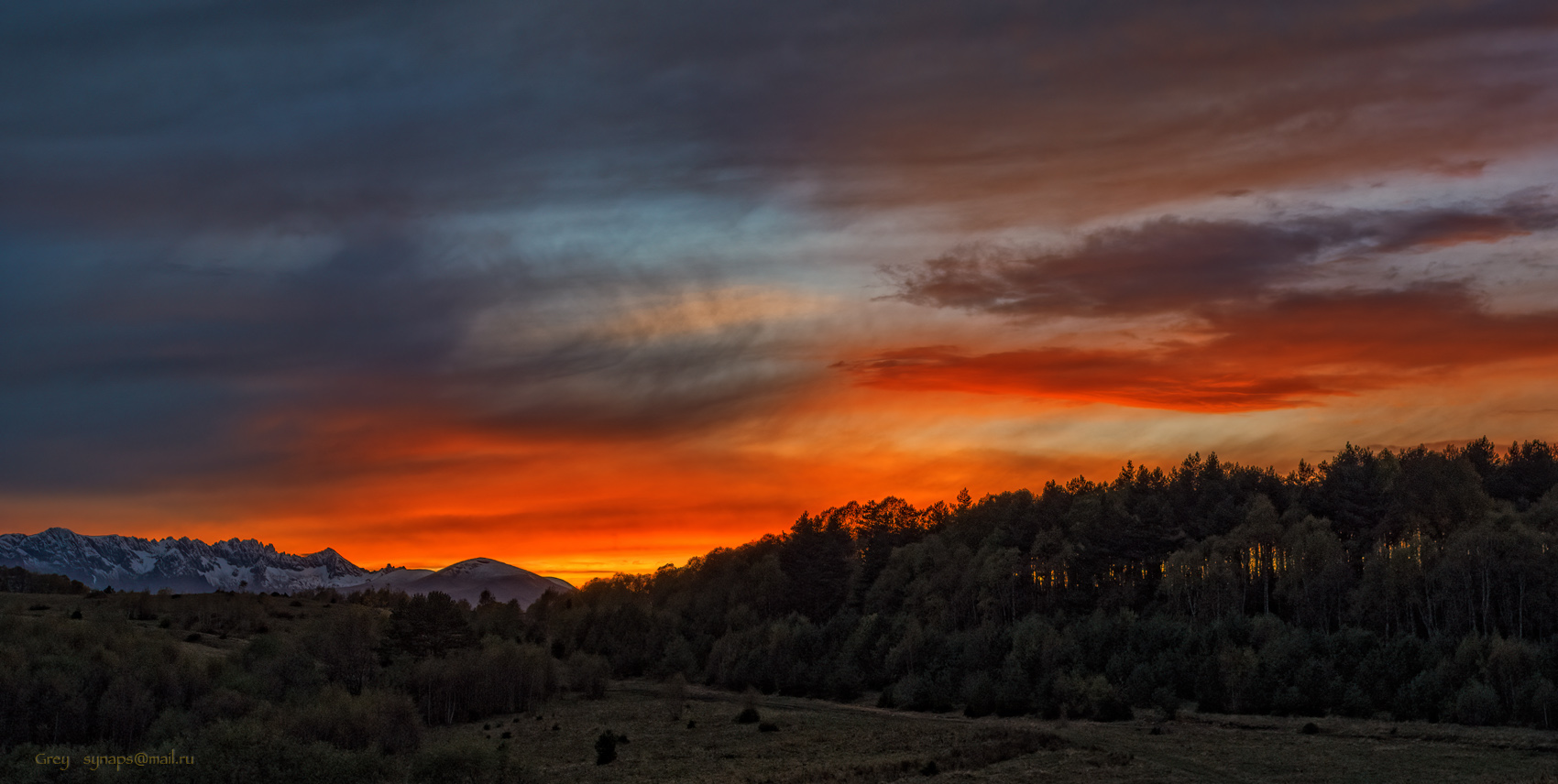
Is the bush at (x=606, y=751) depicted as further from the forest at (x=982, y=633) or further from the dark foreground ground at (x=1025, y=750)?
Answer: the forest at (x=982, y=633)

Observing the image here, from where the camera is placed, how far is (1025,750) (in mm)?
61062

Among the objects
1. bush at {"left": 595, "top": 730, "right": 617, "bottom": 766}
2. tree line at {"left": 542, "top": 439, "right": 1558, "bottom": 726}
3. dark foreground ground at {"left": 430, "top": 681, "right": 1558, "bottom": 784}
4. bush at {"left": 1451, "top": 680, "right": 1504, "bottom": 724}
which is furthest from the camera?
tree line at {"left": 542, "top": 439, "right": 1558, "bottom": 726}

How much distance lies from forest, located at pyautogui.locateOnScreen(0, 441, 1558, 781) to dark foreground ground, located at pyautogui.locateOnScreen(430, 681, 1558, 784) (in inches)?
268

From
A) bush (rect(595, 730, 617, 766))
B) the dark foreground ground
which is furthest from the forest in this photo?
bush (rect(595, 730, 617, 766))

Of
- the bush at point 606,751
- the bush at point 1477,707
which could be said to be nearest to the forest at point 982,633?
the bush at point 1477,707

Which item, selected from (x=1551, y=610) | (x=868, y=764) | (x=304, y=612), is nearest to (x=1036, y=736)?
(x=868, y=764)

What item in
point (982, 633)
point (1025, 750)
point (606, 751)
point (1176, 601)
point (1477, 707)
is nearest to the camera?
point (1025, 750)

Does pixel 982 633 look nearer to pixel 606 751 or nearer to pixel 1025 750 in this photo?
pixel 1025 750

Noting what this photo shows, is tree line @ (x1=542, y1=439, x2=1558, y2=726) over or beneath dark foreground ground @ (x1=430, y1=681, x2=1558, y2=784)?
over

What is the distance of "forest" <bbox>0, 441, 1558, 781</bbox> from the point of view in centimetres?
6975

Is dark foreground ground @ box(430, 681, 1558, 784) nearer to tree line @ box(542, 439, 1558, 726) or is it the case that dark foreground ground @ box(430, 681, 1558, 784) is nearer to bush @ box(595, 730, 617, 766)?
bush @ box(595, 730, 617, 766)

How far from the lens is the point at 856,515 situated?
509 ft

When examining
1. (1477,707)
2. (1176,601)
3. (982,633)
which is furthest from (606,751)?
(1176,601)

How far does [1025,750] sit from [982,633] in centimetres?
4265
